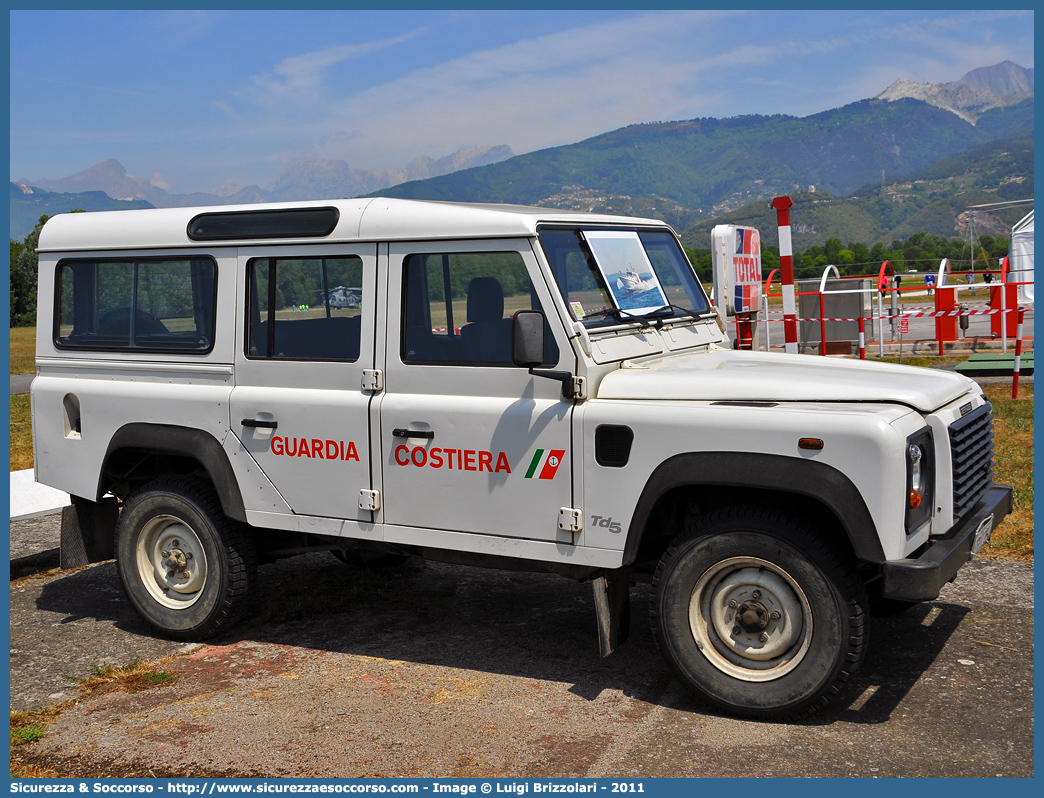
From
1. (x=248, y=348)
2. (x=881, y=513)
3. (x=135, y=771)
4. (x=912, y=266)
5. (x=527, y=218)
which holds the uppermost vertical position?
(x=912, y=266)

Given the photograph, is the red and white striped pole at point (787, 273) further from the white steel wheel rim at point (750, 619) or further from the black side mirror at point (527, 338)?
the black side mirror at point (527, 338)

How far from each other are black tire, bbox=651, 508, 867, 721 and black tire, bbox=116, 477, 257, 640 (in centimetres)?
253

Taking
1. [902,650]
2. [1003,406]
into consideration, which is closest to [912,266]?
[1003,406]

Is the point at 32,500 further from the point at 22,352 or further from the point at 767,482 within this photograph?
the point at 22,352

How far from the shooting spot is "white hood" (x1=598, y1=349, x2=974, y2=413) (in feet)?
14.0

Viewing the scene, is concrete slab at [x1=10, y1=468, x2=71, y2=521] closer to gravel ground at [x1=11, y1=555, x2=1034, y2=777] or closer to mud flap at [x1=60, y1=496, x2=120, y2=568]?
gravel ground at [x1=11, y1=555, x2=1034, y2=777]

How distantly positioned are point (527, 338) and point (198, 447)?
89.0 inches

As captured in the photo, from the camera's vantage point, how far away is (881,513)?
396cm

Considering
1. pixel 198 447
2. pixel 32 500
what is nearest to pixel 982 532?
pixel 198 447

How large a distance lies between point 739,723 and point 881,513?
46.8 inches

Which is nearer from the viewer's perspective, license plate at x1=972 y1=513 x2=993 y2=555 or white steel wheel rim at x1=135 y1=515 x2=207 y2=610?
license plate at x1=972 y1=513 x2=993 y2=555

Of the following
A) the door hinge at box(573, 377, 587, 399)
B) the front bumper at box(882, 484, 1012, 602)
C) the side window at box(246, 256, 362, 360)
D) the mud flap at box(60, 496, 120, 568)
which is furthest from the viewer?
the mud flap at box(60, 496, 120, 568)

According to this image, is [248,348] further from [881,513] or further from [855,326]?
[855,326]

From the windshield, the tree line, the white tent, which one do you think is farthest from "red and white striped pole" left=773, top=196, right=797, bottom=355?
the white tent
